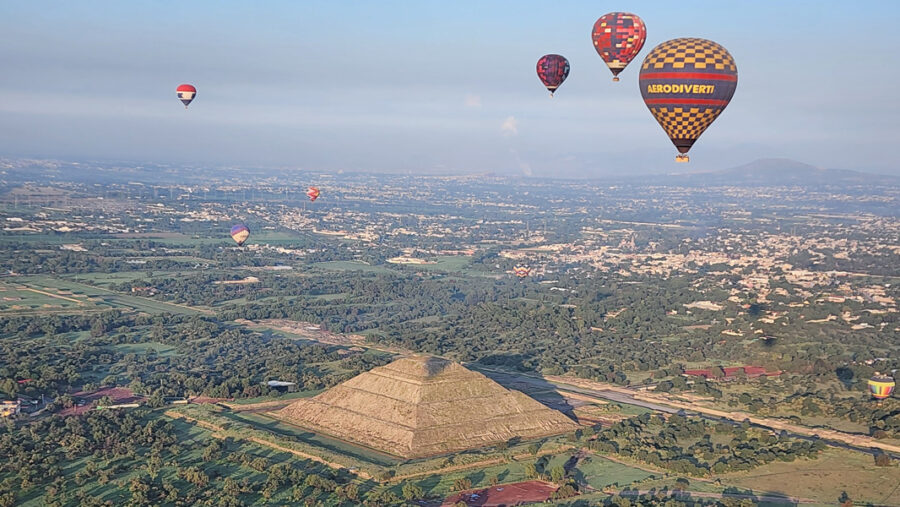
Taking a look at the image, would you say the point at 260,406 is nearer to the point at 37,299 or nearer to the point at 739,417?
the point at 739,417

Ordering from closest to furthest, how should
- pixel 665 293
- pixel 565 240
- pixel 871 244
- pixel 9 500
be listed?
pixel 9 500, pixel 665 293, pixel 871 244, pixel 565 240

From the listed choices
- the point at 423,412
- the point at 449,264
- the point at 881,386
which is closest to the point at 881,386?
the point at 881,386

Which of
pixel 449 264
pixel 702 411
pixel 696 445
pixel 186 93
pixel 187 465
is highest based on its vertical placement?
pixel 186 93

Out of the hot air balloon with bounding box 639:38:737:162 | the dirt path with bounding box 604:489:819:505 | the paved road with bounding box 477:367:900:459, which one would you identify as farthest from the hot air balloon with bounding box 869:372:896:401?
the hot air balloon with bounding box 639:38:737:162

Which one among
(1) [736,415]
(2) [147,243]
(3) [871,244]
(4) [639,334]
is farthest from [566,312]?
(3) [871,244]

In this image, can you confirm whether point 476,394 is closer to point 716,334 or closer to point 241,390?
point 241,390

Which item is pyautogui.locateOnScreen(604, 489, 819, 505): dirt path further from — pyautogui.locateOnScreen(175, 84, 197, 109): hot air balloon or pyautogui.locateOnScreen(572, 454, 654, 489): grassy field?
pyautogui.locateOnScreen(175, 84, 197, 109): hot air balloon
